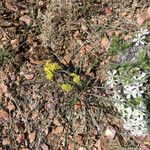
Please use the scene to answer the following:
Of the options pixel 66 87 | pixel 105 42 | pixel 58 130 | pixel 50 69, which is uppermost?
pixel 105 42

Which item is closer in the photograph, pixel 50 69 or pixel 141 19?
pixel 50 69

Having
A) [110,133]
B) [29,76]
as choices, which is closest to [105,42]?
[29,76]

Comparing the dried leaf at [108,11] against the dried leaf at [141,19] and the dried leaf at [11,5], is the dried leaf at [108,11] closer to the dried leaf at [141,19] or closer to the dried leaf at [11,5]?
the dried leaf at [141,19]

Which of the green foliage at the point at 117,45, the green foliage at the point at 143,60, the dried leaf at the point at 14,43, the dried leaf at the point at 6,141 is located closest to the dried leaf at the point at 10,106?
Result: the dried leaf at the point at 6,141

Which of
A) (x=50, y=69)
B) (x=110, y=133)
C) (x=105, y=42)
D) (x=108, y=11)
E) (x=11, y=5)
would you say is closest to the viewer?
(x=110, y=133)

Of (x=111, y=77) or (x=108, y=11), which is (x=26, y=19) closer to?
(x=108, y=11)

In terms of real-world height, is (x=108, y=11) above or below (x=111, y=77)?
above

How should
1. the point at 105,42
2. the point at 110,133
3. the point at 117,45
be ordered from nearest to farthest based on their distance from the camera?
the point at 110,133, the point at 117,45, the point at 105,42

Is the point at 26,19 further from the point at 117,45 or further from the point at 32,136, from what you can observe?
the point at 32,136
